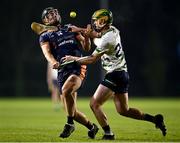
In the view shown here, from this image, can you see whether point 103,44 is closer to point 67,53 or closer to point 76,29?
point 76,29

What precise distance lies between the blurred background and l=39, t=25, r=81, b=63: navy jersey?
93.3 feet

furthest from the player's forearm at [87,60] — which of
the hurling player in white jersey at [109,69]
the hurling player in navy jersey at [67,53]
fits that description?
the hurling player in navy jersey at [67,53]

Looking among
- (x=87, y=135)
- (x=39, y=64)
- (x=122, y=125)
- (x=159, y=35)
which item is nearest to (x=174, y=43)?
(x=159, y=35)

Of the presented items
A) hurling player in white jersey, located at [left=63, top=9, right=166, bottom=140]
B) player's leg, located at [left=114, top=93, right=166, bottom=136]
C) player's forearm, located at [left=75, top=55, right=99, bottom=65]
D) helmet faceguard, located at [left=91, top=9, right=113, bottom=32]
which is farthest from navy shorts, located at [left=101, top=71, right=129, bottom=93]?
helmet faceguard, located at [left=91, top=9, right=113, bottom=32]

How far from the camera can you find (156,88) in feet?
148

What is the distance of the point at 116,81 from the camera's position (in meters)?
13.9

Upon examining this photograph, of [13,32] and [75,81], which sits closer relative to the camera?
[75,81]

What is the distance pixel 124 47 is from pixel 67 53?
31.5 meters

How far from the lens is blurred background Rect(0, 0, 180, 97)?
44.3 meters

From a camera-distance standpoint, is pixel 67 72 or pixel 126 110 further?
pixel 67 72

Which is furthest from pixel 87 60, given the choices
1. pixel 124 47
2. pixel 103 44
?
pixel 124 47

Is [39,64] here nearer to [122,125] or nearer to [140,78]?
[140,78]

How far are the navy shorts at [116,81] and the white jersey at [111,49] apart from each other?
0.09 metres

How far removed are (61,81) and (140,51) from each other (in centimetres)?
3206
